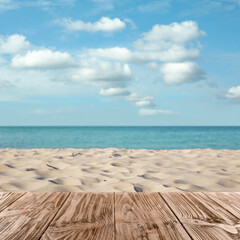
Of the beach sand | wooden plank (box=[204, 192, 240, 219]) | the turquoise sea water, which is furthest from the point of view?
the turquoise sea water

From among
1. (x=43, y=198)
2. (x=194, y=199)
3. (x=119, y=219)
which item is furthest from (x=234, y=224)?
(x=43, y=198)

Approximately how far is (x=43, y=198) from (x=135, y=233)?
28.2 inches

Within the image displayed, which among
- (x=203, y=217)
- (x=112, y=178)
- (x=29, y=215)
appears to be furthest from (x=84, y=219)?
(x=112, y=178)

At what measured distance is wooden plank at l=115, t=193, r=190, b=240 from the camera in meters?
1.08

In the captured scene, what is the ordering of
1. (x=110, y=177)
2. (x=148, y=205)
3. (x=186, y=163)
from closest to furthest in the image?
(x=148, y=205)
(x=110, y=177)
(x=186, y=163)

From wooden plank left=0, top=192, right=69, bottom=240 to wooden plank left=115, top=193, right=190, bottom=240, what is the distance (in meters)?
0.32

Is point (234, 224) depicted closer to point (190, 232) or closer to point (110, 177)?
point (190, 232)

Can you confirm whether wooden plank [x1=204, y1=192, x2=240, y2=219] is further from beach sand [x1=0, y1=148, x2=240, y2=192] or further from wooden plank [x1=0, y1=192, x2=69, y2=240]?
wooden plank [x1=0, y1=192, x2=69, y2=240]

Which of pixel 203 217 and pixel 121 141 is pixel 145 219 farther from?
pixel 121 141

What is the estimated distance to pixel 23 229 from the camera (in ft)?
3.74

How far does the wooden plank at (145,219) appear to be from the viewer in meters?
1.08

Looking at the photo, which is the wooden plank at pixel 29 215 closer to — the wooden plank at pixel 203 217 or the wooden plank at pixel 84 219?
the wooden plank at pixel 84 219

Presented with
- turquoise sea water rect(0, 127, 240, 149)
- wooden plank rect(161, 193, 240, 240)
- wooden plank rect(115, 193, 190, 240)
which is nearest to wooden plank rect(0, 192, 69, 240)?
wooden plank rect(115, 193, 190, 240)

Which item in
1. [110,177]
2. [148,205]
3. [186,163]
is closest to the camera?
[148,205]
